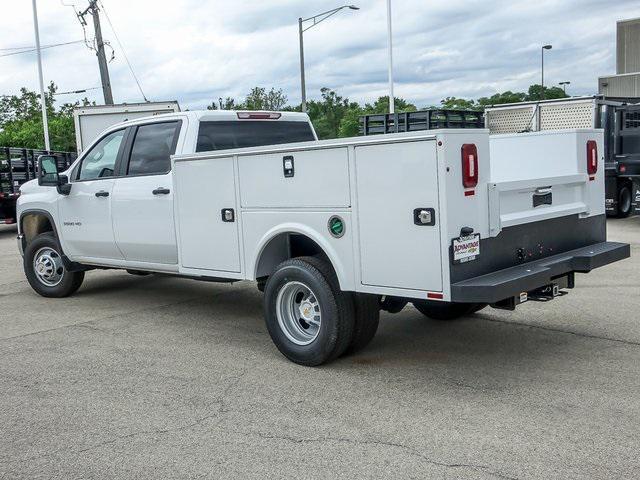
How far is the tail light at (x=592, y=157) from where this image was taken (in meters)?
6.31

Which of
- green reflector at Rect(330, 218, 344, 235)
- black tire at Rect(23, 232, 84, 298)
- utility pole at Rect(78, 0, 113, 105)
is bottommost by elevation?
black tire at Rect(23, 232, 84, 298)

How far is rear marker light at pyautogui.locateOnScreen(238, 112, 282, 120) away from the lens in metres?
7.96

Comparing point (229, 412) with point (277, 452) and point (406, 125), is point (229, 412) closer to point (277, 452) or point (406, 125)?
point (277, 452)

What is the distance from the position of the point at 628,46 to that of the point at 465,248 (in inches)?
1582

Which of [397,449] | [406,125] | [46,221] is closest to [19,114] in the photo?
[46,221]

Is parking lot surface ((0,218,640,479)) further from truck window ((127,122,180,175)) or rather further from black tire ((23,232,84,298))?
truck window ((127,122,180,175))

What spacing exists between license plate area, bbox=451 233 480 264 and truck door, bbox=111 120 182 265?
3.28 m

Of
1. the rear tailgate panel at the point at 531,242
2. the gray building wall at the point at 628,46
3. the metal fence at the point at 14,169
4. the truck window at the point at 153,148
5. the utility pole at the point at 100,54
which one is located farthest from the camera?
the gray building wall at the point at 628,46

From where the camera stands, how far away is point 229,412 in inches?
197

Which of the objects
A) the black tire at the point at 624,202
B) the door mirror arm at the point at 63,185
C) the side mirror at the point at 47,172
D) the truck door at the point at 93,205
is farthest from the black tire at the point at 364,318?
the black tire at the point at 624,202

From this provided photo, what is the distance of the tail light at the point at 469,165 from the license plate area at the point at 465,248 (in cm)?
36

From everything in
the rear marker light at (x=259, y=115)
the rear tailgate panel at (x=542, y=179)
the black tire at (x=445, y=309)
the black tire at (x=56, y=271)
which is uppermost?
the rear marker light at (x=259, y=115)

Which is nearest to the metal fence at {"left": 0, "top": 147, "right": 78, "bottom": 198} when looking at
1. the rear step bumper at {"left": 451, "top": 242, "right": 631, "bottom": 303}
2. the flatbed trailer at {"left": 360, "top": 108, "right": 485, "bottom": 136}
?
the flatbed trailer at {"left": 360, "top": 108, "right": 485, "bottom": 136}

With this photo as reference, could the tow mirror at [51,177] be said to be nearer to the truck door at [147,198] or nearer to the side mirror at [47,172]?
the side mirror at [47,172]
